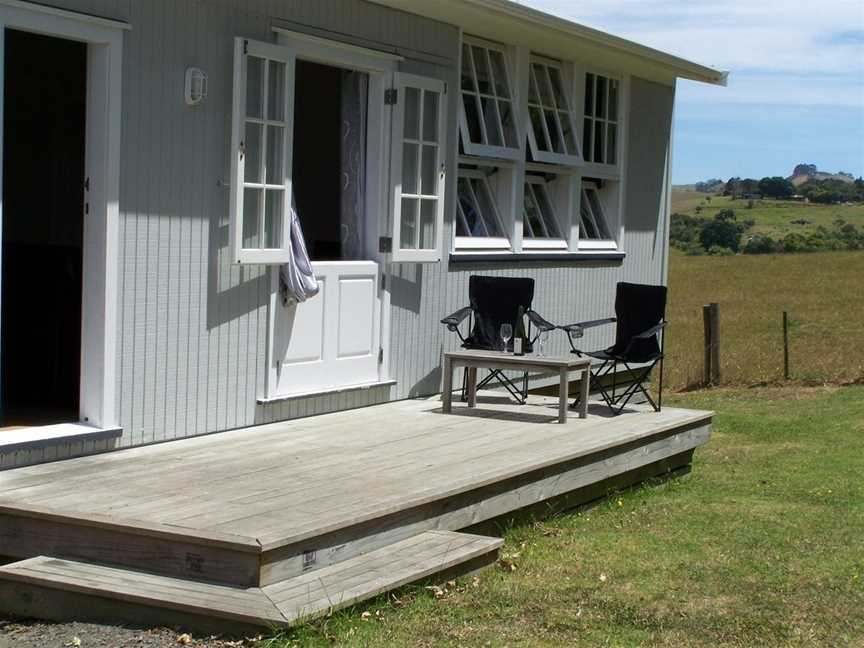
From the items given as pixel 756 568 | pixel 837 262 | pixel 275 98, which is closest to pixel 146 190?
pixel 275 98

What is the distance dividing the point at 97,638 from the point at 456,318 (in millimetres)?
4351

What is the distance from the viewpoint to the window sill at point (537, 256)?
9.22m

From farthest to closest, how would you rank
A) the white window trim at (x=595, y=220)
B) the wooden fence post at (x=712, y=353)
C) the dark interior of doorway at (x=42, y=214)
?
the wooden fence post at (x=712, y=353) < the white window trim at (x=595, y=220) < the dark interior of doorway at (x=42, y=214)

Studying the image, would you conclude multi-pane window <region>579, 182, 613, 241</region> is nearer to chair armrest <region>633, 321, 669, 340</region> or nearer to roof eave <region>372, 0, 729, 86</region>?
roof eave <region>372, 0, 729, 86</region>

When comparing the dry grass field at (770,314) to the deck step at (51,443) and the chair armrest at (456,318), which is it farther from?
the deck step at (51,443)

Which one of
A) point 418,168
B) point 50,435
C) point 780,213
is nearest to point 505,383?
point 418,168

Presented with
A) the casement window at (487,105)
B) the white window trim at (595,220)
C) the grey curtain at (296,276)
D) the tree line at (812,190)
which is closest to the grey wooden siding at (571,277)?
the white window trim at (595,220)

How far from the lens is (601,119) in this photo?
35.9 ft

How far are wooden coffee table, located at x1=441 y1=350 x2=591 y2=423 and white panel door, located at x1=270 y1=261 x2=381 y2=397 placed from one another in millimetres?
489

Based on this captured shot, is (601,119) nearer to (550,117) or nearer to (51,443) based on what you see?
(550,117)

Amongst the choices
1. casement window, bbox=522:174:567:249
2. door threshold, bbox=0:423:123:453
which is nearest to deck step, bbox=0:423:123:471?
door threshold, bbox=0:423:123:453

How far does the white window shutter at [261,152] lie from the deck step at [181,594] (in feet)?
7.57

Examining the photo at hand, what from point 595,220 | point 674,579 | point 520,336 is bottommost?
point 674,579

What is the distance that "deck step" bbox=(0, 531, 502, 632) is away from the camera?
15.0 ft
